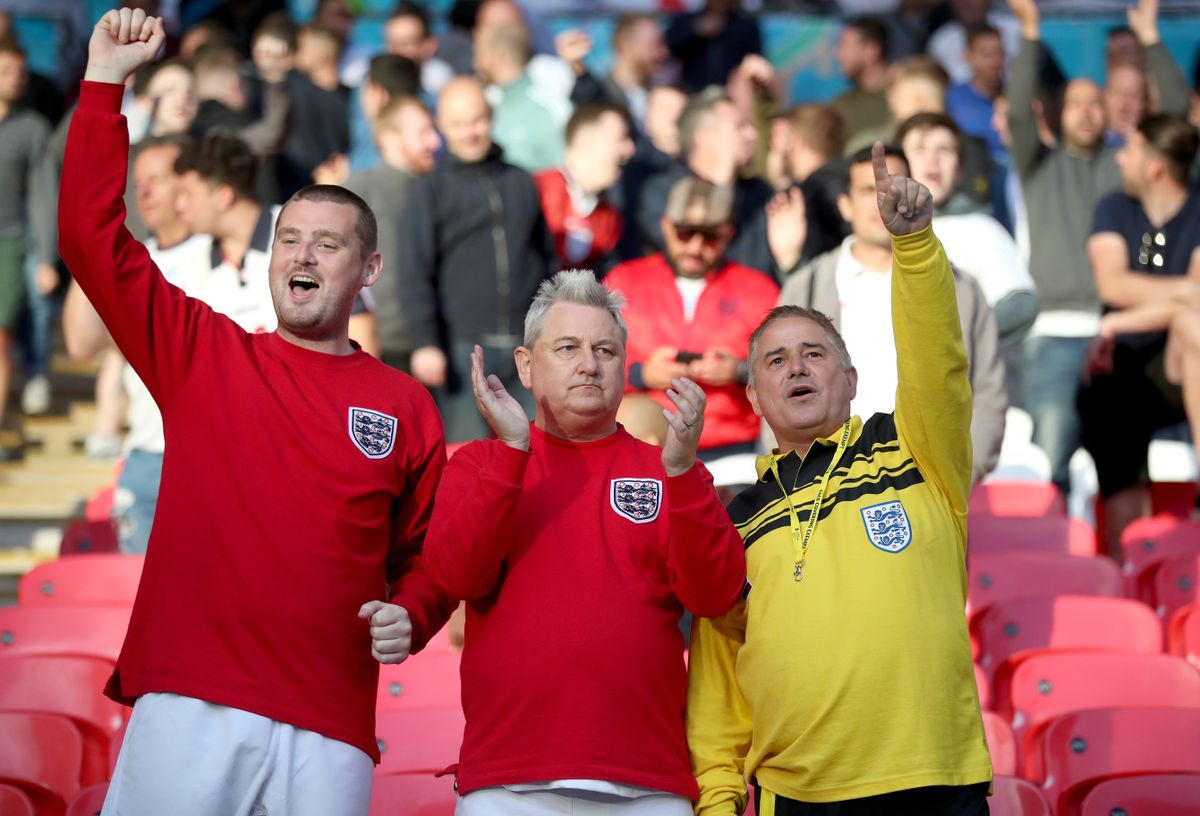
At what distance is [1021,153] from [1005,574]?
2873mm

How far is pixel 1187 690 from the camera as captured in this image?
4316 millimetres

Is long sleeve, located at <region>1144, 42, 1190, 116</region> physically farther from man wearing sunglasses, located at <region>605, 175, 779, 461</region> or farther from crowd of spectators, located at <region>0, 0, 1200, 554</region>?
man wearing sunglasses, located at <region>605, 175, 779, 461</region>

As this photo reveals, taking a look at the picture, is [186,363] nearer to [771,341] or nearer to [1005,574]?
[771,341]

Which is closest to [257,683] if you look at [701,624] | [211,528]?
[211,528]

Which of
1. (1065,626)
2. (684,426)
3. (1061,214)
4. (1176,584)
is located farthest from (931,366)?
(1061,214)

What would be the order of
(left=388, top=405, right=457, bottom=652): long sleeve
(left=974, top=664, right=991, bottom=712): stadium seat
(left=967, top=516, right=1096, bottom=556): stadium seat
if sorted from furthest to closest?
1. (left=967, top=516, right=1096, bottom=556): stadium seat
2. (left=974, top=664, right=991, bottom=712): stadium seat
3. (left=388, top=405, right=457, bottom=652): long sleeve

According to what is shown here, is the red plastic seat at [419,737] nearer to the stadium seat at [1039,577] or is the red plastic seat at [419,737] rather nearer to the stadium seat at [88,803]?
the stadium seat at [88,803]

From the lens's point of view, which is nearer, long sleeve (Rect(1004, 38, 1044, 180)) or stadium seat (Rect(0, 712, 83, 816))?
stadium seat (Rect(0, 712, 83, 816))

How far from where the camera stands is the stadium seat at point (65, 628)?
451 cm

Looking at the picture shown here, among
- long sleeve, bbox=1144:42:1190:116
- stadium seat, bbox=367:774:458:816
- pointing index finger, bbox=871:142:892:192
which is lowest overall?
stadium seat, bbox=367:774:458:816

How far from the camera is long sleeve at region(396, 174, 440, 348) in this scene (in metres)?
5.89

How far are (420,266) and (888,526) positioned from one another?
3233mm

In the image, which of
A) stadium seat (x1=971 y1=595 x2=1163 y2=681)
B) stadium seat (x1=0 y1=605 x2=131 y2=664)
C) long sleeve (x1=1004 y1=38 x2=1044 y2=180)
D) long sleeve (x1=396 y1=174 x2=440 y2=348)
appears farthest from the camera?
long sleeve (x1=1004 y1=38 x2=1044 y2=180)

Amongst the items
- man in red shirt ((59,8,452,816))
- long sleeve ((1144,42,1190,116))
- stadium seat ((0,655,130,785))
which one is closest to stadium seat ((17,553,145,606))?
stadium seat ((0,655,130,785))
